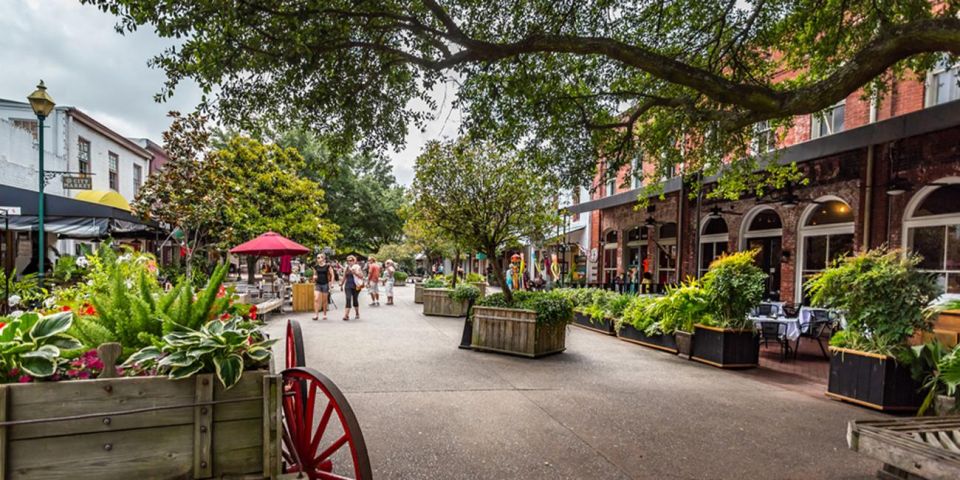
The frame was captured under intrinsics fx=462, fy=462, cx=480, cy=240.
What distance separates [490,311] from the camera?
8180 mm

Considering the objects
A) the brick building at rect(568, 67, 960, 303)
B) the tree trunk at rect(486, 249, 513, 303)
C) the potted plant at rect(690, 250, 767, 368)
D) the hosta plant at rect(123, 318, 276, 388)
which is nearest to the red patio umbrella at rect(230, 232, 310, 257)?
the tree trunk at rect(486, 249, 513, 303)

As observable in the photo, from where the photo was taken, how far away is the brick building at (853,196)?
9.52 metres

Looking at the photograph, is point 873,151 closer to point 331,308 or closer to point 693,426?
point 693,426

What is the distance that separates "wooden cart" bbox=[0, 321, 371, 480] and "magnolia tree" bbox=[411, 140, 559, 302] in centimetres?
715

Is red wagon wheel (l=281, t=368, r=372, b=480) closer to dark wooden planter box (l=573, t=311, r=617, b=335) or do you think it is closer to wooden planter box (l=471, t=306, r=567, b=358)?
wooden planter box (l=471, t=306, r=567, b=358)

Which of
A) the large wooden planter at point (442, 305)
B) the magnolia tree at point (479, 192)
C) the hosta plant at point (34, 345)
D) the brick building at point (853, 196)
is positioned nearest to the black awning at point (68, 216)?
the magnolia tree at point (479, 192)

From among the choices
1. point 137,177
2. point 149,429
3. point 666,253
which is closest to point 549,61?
point 149,429

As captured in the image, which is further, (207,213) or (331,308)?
(331,308)

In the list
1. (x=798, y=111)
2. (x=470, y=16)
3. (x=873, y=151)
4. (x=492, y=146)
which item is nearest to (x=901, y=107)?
(x=873, y=151)

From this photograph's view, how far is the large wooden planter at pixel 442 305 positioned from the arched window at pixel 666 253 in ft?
30.0

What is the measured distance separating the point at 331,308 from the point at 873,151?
15.8 m

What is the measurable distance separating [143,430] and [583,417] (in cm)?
399

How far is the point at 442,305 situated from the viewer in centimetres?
1420

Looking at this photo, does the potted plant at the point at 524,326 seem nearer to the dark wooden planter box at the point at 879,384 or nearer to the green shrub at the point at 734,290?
the green shrub at the point at 734,290
